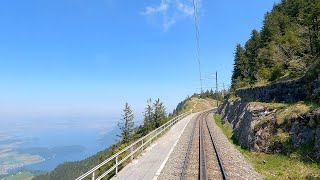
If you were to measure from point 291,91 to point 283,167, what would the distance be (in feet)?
27.9

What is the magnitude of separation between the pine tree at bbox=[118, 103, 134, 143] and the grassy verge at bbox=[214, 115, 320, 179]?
5769cm

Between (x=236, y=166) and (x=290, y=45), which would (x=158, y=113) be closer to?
(x=290, y=45)

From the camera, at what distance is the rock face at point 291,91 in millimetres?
18422

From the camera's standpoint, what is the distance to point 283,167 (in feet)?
50.0

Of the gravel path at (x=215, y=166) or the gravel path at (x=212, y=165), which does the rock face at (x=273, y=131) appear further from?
the gravel path at (x=212, y=165)

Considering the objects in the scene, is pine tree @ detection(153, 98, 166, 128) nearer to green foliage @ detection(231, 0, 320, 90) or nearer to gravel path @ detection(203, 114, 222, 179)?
green foliage @ detection(231, 0, 320, 90)

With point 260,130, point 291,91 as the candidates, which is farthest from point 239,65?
point 260,130

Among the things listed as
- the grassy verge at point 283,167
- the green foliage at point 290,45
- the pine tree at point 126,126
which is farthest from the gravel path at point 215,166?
the pine tree at point 126,126

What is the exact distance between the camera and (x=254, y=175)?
14750mm

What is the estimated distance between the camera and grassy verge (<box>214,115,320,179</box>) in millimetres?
13344

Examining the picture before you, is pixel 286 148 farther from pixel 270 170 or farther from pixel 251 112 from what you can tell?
pixel 251 112

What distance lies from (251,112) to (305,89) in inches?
195

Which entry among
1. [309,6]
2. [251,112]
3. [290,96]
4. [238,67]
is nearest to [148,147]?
[251,112]

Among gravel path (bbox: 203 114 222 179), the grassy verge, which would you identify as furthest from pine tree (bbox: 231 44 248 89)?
the grassy verge
